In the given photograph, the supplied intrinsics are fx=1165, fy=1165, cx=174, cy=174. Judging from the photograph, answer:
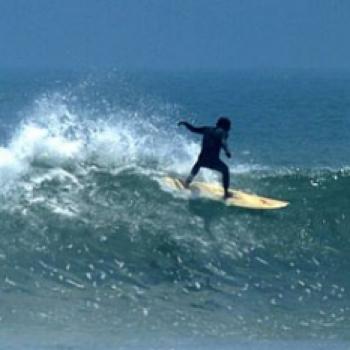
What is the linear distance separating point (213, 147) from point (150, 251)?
3.57 m

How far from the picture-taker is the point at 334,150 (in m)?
45.8

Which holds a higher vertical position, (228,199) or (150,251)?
(228,199)

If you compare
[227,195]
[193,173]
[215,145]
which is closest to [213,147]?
[215,145]

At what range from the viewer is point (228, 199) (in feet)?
75.9

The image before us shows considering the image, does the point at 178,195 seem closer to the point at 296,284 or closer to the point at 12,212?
the point at 12,212

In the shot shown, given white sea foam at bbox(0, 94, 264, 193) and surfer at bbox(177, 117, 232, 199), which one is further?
white sea foam at bbox(0, 94, 264, 193)

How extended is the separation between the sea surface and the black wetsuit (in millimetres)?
692

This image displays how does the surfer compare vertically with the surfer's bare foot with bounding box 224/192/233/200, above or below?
above

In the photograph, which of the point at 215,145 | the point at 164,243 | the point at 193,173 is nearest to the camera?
the point at 164,243

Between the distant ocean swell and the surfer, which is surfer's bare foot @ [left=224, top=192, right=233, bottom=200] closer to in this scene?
the surfer

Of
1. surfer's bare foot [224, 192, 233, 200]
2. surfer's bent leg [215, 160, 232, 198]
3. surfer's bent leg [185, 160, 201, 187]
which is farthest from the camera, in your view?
surfer's bent leg [185, 160, 201, 187]

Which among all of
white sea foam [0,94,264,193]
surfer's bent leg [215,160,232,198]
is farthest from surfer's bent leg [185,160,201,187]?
white sea foam [0,94,264,193]

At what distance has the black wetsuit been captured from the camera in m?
22.9

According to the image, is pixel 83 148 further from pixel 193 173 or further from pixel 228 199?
pixel 228 199
